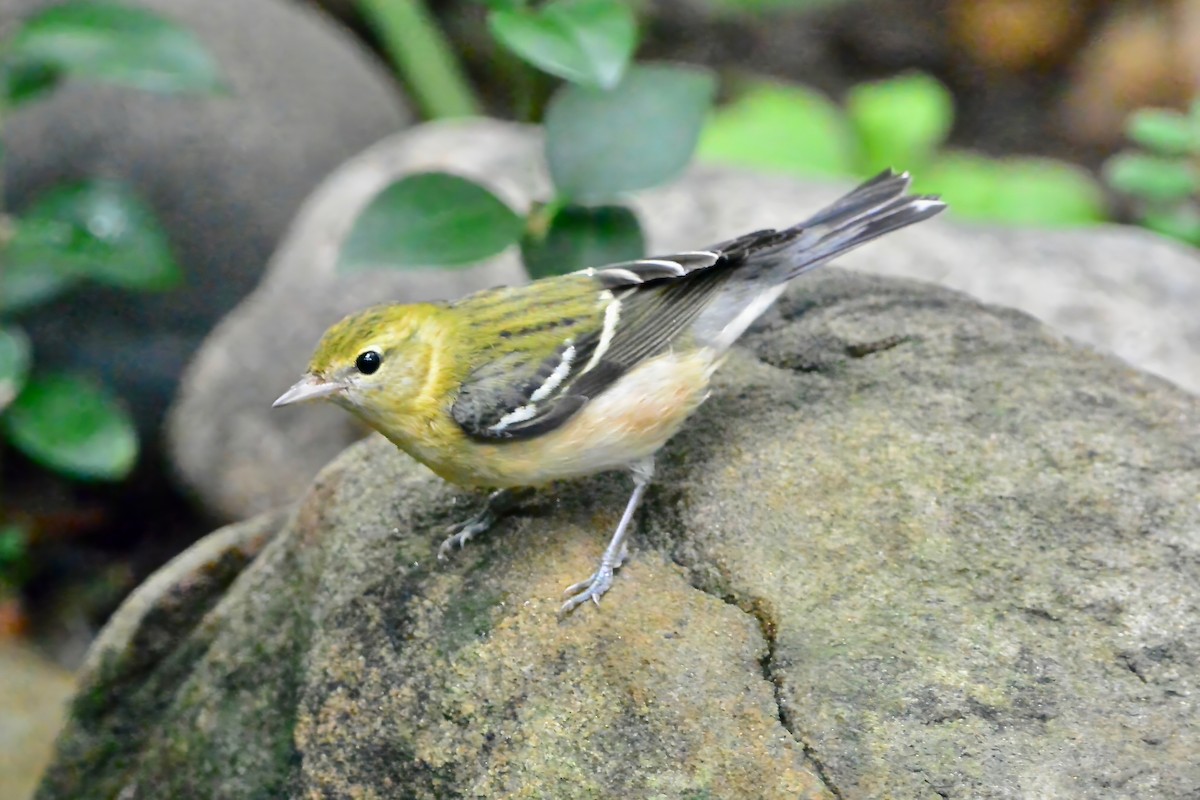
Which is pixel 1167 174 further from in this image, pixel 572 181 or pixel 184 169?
pixel 184 169

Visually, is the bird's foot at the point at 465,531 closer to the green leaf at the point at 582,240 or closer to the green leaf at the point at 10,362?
the green leaf at the point at 582,240

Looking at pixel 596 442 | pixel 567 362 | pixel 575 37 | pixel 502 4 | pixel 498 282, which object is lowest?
pixel 498 282

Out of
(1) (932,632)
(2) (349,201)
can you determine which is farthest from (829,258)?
(2) (349,201)

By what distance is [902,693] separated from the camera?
9.50 ft

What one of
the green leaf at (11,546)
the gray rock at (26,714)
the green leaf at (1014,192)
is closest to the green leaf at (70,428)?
the green leaf at (11,546)

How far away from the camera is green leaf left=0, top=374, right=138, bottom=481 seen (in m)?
5.54

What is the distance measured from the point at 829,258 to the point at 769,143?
4.51m

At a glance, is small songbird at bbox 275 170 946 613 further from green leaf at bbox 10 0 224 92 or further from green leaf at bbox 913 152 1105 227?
green leaf at bbox 913 152 1105 227

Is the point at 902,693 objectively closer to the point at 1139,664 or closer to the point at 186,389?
the point at 1139,664

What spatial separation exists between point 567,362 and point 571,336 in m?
Answer: 0.10

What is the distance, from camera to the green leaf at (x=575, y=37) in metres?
3.99

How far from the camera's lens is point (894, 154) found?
7855mm

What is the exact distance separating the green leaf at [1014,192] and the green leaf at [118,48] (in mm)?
4889

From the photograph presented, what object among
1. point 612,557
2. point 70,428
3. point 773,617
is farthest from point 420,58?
point 773,617
